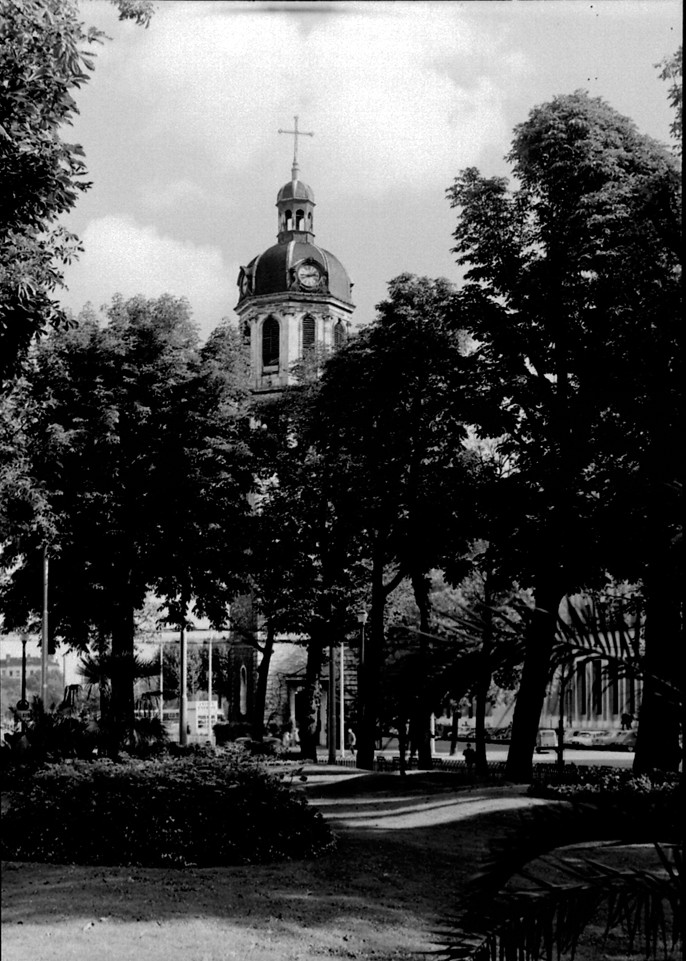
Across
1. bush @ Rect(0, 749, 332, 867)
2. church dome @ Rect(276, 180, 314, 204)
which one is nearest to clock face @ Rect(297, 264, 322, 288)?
church dome @ Rect(276, 180, 314, 204)

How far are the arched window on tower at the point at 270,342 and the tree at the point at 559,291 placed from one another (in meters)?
40.7

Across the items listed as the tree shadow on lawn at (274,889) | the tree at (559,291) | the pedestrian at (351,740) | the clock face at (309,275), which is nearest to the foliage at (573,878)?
the tree shadow on lawn at (274,889)

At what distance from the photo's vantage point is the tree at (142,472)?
94.8 feet

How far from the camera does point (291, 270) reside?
68.8m

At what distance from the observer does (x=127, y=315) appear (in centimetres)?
3127

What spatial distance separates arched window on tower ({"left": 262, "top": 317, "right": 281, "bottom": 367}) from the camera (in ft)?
210

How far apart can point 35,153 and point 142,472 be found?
18804 mm

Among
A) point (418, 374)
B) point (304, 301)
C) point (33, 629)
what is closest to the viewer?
point (418, 374)

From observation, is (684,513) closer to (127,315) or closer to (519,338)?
(519,338)

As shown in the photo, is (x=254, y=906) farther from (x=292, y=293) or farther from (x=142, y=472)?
(x=292, y=293)

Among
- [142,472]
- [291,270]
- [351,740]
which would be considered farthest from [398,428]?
[291,270]

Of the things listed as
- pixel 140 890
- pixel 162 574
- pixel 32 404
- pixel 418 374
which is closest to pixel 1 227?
pixel 32 404

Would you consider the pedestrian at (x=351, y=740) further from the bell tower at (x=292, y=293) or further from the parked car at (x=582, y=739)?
the bell tower at (x=292, y=293)

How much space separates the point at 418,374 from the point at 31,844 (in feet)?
53.8
